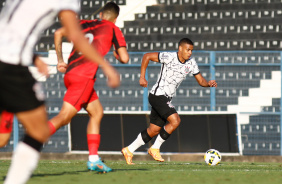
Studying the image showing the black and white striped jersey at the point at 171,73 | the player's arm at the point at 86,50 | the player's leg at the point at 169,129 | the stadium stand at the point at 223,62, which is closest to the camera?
the player's arm at the point at 86,50

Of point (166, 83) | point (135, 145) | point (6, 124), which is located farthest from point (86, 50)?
point (166, 83)

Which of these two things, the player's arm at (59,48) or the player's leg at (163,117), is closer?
the player's arm at (59,48)

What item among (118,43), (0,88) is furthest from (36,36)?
(118,43)

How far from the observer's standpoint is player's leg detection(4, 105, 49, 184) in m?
4.81

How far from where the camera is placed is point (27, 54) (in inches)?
192

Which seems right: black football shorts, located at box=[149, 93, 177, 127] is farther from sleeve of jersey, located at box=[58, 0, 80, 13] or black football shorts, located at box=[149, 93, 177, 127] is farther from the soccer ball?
sleeve of jersey, located at box=[58, 0, 80, 13]

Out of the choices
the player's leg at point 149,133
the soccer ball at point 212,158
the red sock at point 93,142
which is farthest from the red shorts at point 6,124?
the soccer ball at point 212,158

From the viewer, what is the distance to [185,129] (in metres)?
16.2

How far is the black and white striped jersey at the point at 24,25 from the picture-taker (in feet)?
Result: 15.9

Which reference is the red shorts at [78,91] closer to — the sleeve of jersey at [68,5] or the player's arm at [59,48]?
the player's arm at [59,48]

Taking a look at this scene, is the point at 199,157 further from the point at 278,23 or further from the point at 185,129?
the point at 278,23

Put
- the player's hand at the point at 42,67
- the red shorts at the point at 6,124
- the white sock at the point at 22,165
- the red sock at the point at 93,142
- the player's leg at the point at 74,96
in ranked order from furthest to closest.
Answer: the red sock at the point at 93,142, the player's leg at the point at 74,96, the red shorts at the point at 6,124, the player's hand at the point at 42,67, the white sock at the point at 22,165

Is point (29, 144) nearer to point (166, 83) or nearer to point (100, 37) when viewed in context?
point (100, 37)

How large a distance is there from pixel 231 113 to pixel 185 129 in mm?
1176
